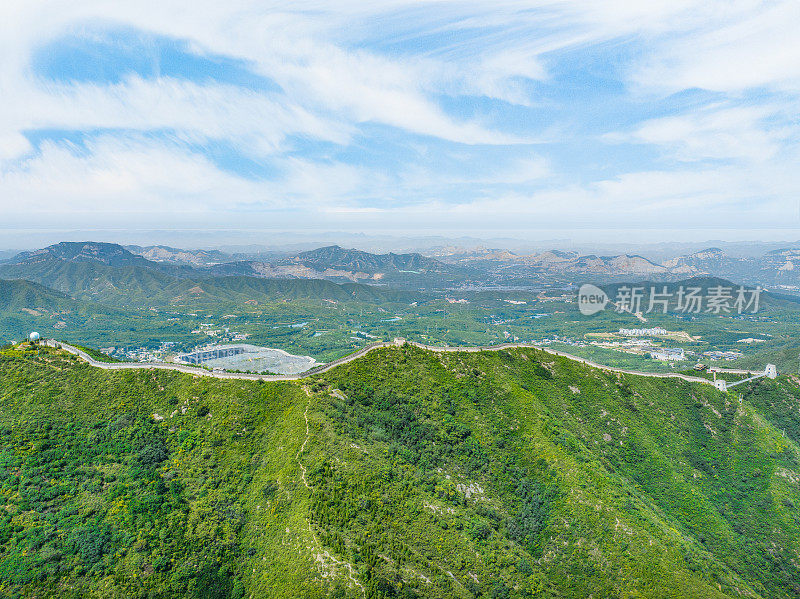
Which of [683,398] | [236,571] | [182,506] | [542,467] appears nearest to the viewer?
[236,571]

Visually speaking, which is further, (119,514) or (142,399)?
(142,399)

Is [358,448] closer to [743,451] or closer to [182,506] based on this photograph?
[182,506]

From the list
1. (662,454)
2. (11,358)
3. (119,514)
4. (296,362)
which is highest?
(11,358)

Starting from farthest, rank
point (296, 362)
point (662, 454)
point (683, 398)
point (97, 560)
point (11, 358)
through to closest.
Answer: point (296, 362) → point (683, 398) → point (662, 454) → point (11, 358) → point (97, 560)

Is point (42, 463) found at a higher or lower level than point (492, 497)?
higher

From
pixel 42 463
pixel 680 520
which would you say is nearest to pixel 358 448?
pixel 42 463

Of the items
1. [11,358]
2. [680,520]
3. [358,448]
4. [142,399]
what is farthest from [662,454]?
[11,358]

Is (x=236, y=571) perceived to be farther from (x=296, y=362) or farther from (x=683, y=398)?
(x=296, y=362)
